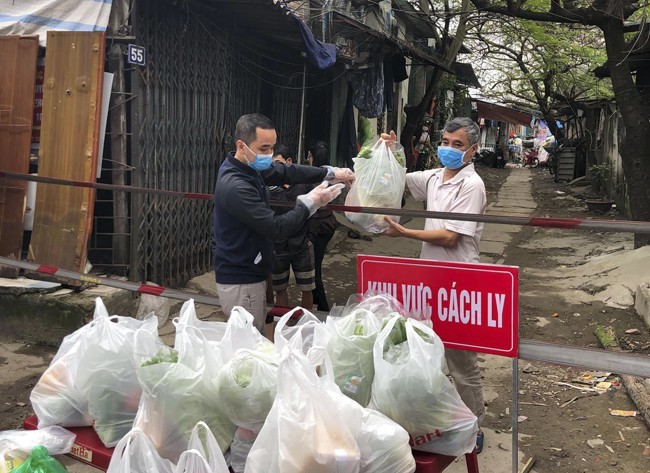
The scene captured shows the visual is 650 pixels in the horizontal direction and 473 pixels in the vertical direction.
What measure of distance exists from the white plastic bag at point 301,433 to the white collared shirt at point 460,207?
1548 millimetres

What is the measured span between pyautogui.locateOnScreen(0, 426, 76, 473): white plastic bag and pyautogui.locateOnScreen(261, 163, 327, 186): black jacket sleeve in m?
1.73

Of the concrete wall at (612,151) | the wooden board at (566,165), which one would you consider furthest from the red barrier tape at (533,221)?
the wooden board at (566,165)

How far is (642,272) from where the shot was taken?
21.9ft

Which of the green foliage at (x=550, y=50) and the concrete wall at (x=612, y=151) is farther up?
the green foliage at (x=550, y=50)

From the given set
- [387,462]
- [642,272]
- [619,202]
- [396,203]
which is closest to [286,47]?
[642,272]

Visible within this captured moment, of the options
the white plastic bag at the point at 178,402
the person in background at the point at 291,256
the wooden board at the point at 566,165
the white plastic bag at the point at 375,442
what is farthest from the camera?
the wooden board at the point at 566,165

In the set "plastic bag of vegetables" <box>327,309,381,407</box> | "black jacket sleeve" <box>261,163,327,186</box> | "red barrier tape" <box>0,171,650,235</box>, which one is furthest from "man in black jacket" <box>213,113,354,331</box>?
"plastic bag of vegetables" <box>327,309,381,407</box>

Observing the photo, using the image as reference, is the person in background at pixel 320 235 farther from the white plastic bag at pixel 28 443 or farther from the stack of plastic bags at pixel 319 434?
the stack of plastic bags at pixel 319 434

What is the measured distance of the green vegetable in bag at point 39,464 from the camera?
1.76 meters

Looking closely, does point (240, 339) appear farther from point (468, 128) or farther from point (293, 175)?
point (468, 128)

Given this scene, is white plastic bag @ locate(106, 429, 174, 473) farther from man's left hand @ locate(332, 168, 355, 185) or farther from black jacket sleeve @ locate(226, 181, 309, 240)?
man's left hand @ locate(332, 168, 355, 185)

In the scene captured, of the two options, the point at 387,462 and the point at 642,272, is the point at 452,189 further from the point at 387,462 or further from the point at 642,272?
the point at 642,272

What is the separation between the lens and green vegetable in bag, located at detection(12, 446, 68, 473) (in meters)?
1.76

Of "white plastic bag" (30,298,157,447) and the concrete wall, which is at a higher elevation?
the concrete wall
